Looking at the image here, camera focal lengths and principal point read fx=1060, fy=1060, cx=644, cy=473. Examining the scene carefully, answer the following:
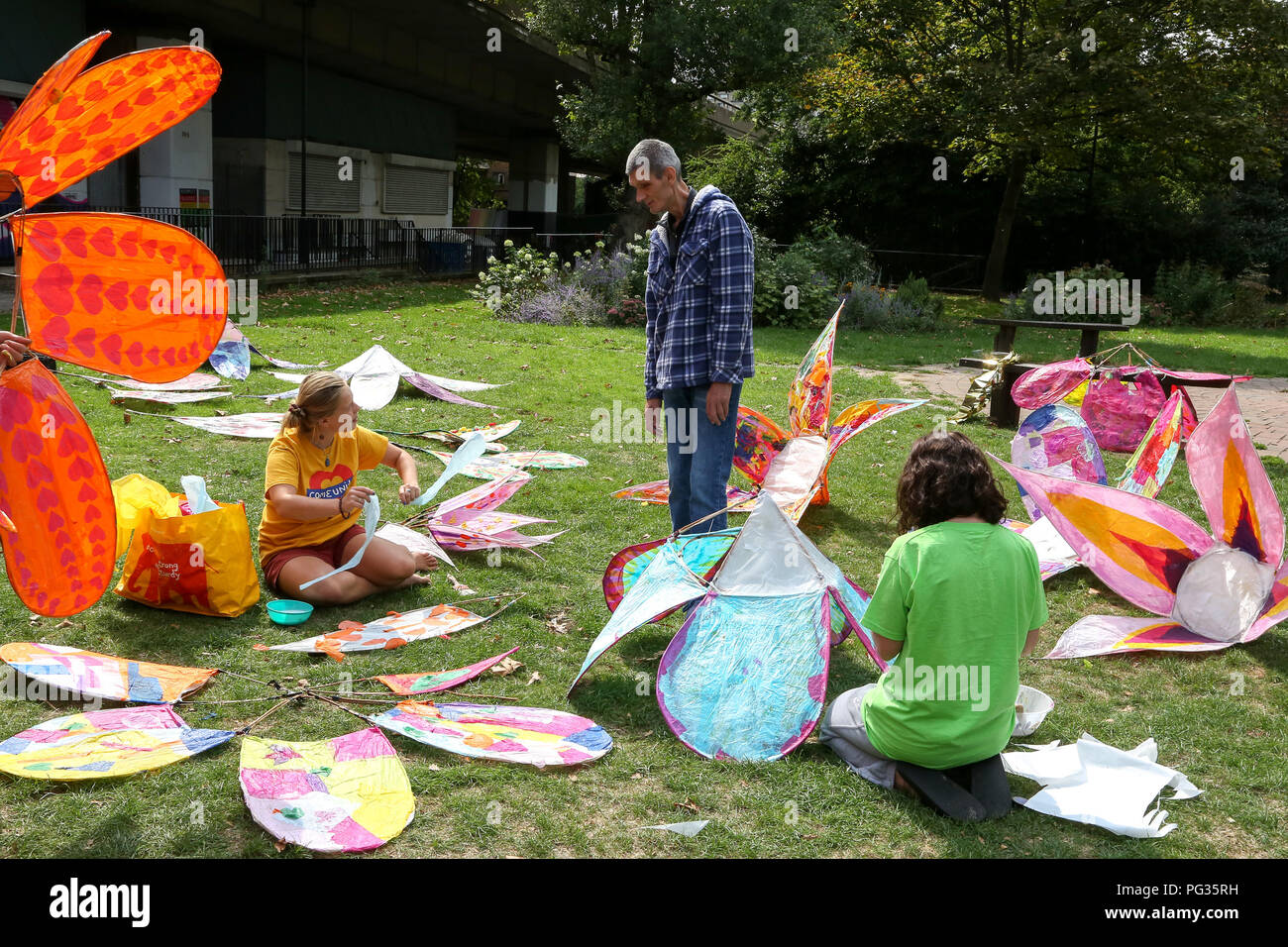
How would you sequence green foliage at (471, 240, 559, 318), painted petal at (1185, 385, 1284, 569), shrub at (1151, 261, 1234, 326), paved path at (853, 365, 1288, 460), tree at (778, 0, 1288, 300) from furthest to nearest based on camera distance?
shrub at (1151, 261, 1234, 326)
tree at (778, 0, 1288, 300)
green foliage at (471, 240, 559, 318)
paved path at (853, 365, 1288, 460)
painted petal at (1185, 385, 1284, 569)

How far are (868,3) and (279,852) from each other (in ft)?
76.3

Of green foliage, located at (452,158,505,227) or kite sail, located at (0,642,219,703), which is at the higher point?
green foliage, located at (452,158,505,227)

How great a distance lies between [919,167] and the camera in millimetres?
26844

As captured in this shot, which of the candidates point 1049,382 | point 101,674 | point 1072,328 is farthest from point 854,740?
point 1072,328

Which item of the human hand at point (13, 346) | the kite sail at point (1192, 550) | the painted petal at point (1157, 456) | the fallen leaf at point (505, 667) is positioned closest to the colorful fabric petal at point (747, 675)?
the fallen leaf at point (505, 667)

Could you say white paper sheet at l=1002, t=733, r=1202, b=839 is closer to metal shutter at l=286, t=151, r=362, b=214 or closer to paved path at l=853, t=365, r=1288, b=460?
paved path at l=853, t=365, r=1288, b=460

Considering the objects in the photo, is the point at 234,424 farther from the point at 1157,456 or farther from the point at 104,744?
the point at 1157,456

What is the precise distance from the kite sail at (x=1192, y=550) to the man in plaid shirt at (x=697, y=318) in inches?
49.6

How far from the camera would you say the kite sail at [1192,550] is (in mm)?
4500

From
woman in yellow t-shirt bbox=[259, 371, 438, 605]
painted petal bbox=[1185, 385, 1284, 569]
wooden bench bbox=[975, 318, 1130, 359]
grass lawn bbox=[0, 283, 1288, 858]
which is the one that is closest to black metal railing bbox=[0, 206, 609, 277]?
wooden bench bbox=[975, 318, 1130, 359]

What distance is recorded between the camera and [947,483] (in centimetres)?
310

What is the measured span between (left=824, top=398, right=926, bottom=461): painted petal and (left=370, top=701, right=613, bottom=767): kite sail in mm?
2834

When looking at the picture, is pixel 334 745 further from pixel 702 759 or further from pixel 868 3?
pixel 868 3

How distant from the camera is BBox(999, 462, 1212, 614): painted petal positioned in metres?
4.60
